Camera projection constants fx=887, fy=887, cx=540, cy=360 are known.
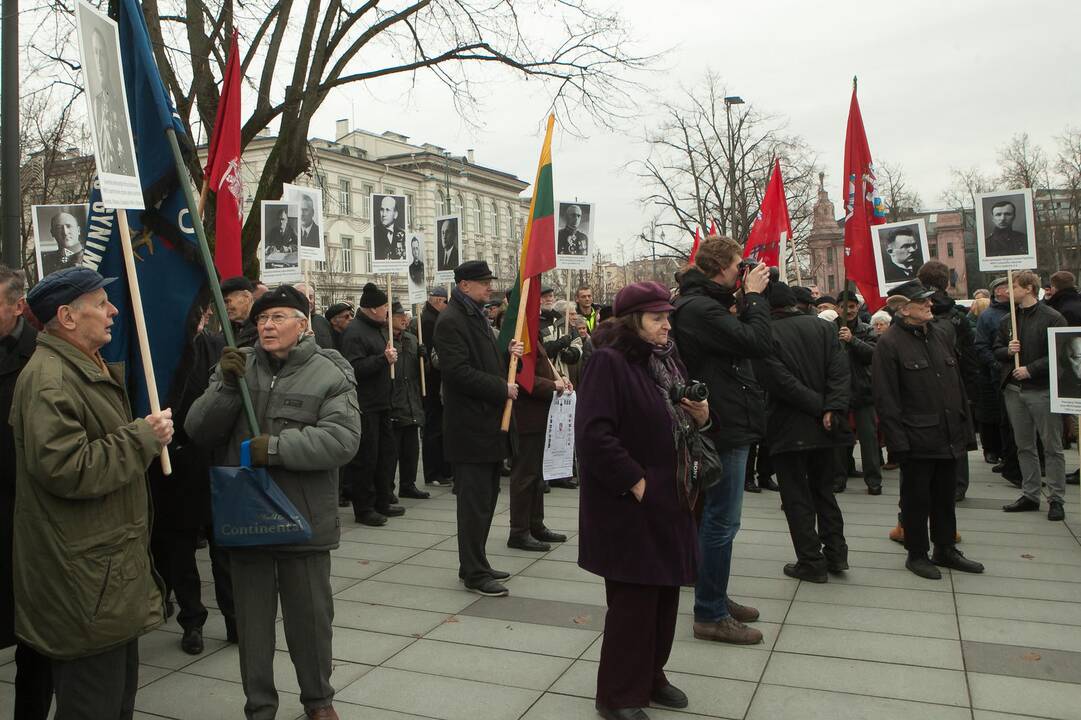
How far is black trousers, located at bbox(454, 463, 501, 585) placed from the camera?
19.6ft

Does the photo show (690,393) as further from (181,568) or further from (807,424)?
(181,568)

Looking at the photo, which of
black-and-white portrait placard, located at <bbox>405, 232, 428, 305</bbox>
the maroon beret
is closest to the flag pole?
the maroon beret

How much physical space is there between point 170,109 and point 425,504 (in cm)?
599

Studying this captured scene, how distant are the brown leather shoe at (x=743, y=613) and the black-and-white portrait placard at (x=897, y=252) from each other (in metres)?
4.78

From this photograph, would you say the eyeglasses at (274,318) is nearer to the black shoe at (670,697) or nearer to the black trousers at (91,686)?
the black trousers at (91,686)

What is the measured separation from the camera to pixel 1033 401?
8.26m

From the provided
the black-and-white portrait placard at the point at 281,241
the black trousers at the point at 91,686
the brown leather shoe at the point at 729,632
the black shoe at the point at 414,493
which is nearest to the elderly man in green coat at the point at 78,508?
Answer: the black trousers at the point at 91,686

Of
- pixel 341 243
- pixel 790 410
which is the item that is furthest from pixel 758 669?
pixel 341 243

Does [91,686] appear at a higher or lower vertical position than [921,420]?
lower

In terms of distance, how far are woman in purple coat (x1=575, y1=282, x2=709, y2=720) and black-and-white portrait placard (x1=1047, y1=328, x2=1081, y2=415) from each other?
17.1 ft

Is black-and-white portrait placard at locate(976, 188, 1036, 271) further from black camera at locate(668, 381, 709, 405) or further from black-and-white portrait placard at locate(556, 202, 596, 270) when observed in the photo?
black camera at locate(668, 381, 709, 405)

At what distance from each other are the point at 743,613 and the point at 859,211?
5.22m

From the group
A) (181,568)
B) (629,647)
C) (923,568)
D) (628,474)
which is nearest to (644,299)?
(628,474)

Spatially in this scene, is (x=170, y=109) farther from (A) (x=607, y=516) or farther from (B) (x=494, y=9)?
(B) (x=494, y=9)
